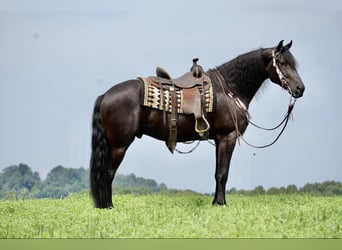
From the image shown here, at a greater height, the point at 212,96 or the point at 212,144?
the point at 212,96

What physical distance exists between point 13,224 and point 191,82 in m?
2.34

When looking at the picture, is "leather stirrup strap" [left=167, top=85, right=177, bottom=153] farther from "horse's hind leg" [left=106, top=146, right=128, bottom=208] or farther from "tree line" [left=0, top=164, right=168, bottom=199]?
"tree line" [left=0, top=164, right=168, bottom=199]

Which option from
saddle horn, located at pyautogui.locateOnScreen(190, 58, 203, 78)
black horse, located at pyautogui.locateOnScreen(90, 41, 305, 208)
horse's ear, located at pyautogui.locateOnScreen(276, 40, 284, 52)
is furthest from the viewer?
saddle horn, located at pyautogui.locateOnScreen(190, 58, 203, 78)

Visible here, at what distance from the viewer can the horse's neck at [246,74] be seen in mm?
5848

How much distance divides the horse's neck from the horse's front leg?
533mm

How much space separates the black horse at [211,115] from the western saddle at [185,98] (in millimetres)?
72

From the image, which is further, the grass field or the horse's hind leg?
the horse's hind leg

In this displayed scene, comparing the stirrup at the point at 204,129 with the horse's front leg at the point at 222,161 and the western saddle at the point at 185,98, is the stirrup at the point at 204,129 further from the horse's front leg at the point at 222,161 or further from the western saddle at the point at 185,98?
the horse's front leg at the point at 222,161

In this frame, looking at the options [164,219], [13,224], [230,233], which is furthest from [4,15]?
[230,233]

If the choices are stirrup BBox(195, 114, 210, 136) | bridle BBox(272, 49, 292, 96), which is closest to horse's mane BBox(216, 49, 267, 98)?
bridle BBox(272, 49, 292, 96)

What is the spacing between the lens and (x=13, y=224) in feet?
16.5

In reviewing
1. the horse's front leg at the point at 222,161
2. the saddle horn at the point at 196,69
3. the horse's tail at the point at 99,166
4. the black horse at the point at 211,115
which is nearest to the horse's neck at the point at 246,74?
the black horse at the point at 211,115

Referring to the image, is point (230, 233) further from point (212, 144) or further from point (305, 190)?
point (305, 190)

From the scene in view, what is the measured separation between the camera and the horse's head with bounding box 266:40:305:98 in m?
5.65
